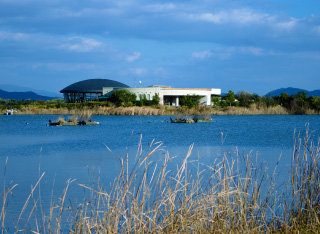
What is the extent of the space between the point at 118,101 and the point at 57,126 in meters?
32.5

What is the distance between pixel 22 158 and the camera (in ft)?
43.9

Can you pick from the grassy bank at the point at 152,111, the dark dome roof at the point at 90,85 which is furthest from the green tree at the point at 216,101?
the dark dome roof at the point at 90,85

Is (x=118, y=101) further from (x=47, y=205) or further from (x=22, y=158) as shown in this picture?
A: (x=47, y=205)

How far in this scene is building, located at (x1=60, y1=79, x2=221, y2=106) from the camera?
224 feet

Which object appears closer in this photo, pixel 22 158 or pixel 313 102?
pixel 22 158

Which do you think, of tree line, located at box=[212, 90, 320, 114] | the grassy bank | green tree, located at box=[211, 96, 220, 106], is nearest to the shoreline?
the grassy bank

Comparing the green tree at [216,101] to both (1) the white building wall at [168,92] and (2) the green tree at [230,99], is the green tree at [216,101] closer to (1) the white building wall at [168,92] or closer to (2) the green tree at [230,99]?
(2) the green tree at [230,99]

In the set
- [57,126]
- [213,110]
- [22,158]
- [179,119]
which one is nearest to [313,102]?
[213,110]

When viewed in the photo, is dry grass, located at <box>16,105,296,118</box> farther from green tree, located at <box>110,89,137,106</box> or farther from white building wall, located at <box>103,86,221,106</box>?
white building wall, located at <box>103,86,221,106</box>

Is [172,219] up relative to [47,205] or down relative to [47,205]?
up

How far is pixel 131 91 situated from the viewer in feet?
223

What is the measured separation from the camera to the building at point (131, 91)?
6812 centimetres

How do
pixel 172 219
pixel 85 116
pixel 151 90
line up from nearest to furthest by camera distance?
1. pixel 172 219
2. pixel 85 116
3. pixel 151 90

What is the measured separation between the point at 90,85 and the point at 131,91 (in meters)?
15.3
